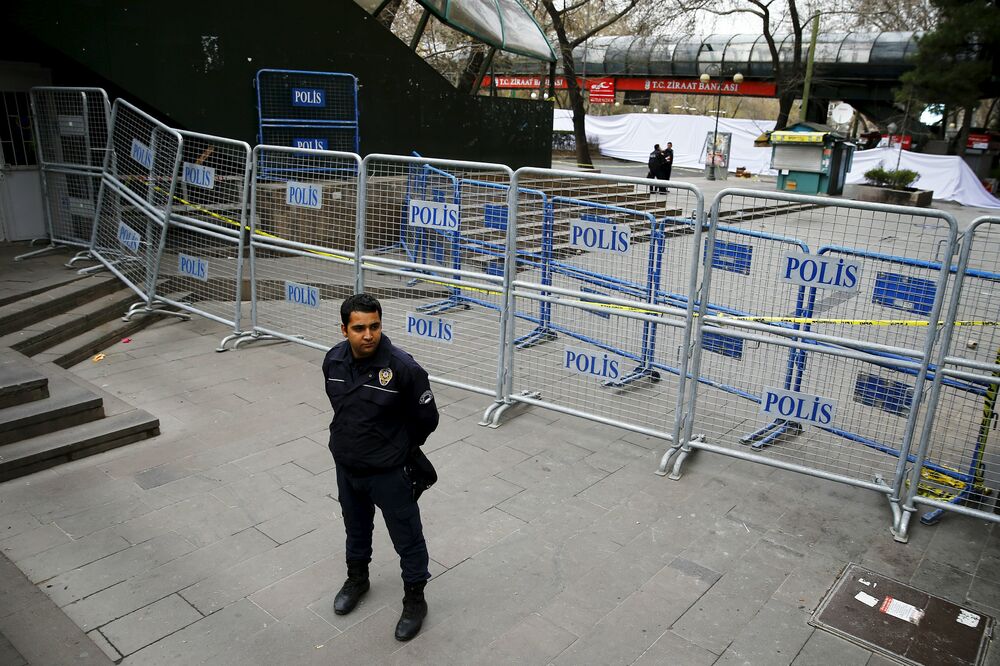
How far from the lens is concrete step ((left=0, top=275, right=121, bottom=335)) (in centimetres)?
→ 738

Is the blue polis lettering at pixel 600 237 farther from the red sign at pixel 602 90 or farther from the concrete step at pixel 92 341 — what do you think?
the red sign at pixel 602 90

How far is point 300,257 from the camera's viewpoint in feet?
27.3

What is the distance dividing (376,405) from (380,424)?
102mm

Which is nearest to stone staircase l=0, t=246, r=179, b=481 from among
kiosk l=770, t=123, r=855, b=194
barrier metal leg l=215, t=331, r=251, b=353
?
barrier metal leg l=215, t=331, r=251, b=353

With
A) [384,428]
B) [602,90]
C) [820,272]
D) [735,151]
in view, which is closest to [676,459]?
[820,272]

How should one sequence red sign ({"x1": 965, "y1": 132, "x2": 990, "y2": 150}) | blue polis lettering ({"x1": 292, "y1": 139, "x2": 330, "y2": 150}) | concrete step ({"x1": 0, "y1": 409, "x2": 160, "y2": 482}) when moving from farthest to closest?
red sign ({"x1": 965, "y1": 132, "x2": 990, "y2": 150}), blue polis lettering ({"x1": 292, "y1": 139, "x2": 330, "y2": 150}), concrete step ({"x1": 0, "y1": 409, "x2": 160, "y2": 482})

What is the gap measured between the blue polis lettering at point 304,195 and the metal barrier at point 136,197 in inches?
60.6

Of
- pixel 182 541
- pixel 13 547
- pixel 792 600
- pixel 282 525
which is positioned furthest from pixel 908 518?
pixel 13 547

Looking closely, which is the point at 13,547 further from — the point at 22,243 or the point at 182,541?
the point at 22,243

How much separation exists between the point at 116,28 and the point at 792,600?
10610mm

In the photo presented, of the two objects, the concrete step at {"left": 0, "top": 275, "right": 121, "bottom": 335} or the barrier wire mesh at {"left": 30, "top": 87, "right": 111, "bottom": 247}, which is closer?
the concrete step at {"left": 0, "top": 275, "right": 121, "bottom": 335}

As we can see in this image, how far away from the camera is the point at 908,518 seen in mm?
4906

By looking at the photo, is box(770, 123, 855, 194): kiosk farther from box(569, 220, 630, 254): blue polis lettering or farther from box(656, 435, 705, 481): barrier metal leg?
box(656, 435, 705, 481): barrier metal leg

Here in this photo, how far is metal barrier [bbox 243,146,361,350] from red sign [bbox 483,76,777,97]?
26988 mm
